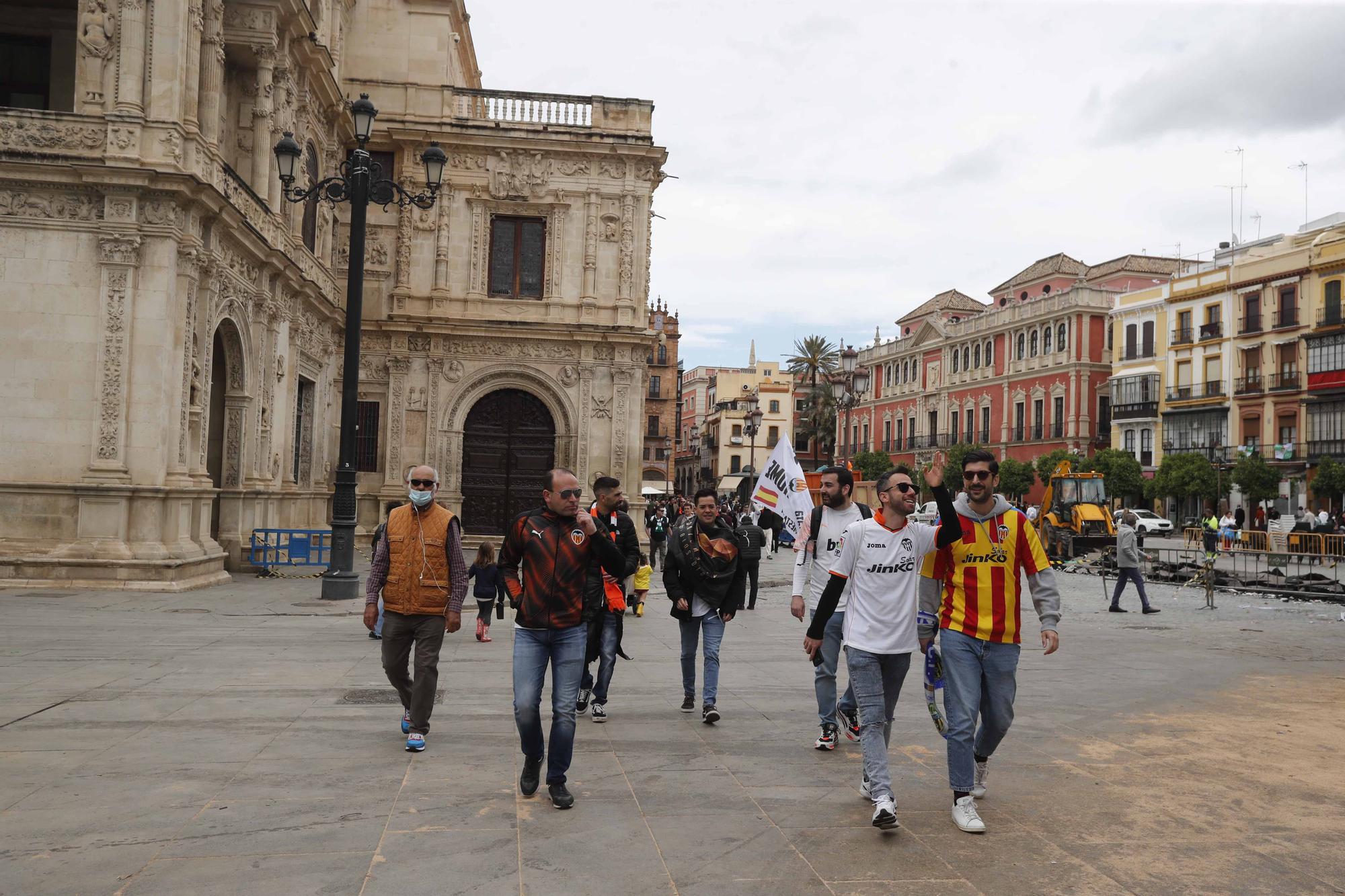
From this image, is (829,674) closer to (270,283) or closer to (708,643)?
(708,643)

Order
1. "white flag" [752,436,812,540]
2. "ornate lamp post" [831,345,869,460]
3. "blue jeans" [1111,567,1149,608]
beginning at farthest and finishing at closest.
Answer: "ornate lamp post" [831,345,869,460] < "blue jeans" [1111,567,1149,608] < "white flag" [752,436,812,540]

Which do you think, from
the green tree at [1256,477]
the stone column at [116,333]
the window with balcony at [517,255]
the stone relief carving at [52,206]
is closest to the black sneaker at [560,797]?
the stone column at [116,333]

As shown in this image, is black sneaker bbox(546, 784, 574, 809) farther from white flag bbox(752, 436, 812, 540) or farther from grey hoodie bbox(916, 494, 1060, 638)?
white flag bbox(752, 436, 812, 540)

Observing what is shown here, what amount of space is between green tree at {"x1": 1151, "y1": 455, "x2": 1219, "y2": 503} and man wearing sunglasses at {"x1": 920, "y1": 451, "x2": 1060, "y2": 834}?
47.5 m

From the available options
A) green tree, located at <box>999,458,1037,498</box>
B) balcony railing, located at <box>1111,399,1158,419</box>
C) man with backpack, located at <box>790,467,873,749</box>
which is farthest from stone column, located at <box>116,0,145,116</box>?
balcony railing, located at <box>1111,399,1158,419</box>

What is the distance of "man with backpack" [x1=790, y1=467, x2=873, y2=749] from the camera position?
7098 mm

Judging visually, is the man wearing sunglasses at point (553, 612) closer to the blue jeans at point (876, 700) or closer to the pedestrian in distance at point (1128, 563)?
the blue jeans at point (876, 700)

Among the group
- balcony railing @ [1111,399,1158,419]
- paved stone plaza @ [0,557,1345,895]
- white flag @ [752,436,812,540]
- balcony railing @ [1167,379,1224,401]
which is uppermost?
balcony railing @ [1167,379,1224,401]

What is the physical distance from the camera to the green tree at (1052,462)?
5234 cm

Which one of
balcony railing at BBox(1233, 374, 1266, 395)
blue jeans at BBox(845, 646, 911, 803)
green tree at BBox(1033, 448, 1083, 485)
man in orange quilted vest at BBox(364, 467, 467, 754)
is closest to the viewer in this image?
blue jeans at BBox(845, 646, 911, 803)

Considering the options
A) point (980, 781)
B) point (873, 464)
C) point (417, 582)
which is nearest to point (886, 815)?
point (980, 781)

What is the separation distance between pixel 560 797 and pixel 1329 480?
45.8 metres

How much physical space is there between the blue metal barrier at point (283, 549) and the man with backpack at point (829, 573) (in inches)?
544

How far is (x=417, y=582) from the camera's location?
276 inches
